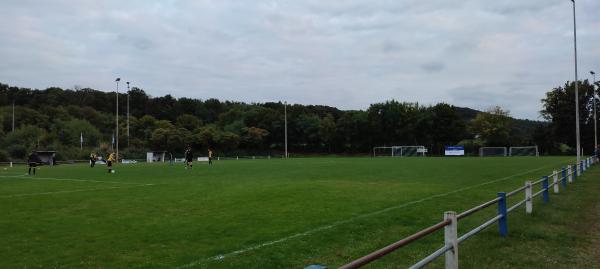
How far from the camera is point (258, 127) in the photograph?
121m

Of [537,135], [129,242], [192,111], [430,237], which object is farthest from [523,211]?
[192,111]

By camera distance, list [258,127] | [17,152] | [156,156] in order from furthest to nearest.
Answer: [258,127] < [156,156] < [17,152]

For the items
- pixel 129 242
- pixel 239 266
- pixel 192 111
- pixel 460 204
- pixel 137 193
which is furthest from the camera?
pixel 192 111

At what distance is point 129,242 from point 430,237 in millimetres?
6098

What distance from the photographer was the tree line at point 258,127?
9525 centimetres

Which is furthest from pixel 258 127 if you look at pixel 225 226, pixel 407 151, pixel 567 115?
pixel 225 226

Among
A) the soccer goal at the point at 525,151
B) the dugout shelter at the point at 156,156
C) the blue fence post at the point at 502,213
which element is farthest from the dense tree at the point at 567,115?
the blue fence post at the point at 502,213

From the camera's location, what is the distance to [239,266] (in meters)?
7.75

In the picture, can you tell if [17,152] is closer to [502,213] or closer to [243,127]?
[243,127]

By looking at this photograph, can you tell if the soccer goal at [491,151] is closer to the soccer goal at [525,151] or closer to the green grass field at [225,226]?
the soccer goal at [525,151]

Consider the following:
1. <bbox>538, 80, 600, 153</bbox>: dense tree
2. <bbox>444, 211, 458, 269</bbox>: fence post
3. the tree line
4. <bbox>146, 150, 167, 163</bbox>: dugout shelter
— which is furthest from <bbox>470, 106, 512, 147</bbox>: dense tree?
<bbox>444, 211, 458, 269</bbox>: fence post

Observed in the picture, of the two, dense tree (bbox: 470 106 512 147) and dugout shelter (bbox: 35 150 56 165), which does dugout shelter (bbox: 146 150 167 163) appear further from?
dense tree (bbox: 470 106 512 147)

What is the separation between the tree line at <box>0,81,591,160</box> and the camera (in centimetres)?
9525

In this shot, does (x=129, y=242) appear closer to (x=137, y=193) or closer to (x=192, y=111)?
(x=137, y=193)
